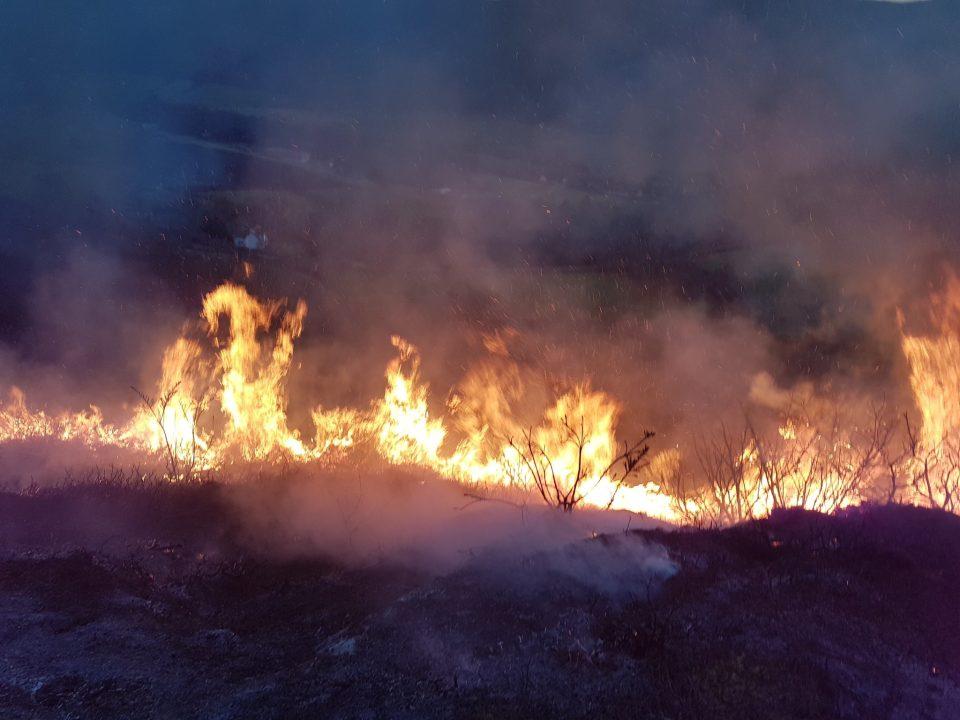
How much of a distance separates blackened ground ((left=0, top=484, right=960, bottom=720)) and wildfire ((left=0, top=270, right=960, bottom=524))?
63.6 inches

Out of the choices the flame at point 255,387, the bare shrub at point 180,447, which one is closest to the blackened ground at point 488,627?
the bare shrub at point 180,447

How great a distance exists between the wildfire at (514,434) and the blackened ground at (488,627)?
1616 millimetres

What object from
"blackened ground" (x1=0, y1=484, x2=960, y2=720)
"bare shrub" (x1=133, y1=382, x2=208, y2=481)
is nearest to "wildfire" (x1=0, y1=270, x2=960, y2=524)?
"bare shrub" (x1=133, y1=382, x2=208, y2=481)

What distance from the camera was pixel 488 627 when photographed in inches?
196

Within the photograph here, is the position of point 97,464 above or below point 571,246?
below

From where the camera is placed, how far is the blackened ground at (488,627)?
4.19 meters

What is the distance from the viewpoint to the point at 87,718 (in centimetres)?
405

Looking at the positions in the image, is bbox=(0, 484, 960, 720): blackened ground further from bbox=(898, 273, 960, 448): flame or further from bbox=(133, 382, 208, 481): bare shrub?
bbox=(898, 273, 960, 448): flame

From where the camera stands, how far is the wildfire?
28.8 ft

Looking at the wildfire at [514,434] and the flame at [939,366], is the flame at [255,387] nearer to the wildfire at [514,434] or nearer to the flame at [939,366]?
the wildfire at [514,434]

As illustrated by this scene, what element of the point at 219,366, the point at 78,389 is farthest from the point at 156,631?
the point at 78,389

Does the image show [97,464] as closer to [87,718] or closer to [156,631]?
[156,631]

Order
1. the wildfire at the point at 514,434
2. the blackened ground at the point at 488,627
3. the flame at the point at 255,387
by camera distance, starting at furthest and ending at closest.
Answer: the flame at the point at 255,387
the wildfire at the point at 514,434
the blackened ground at the point at 488,627

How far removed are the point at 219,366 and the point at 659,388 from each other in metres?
9.37
